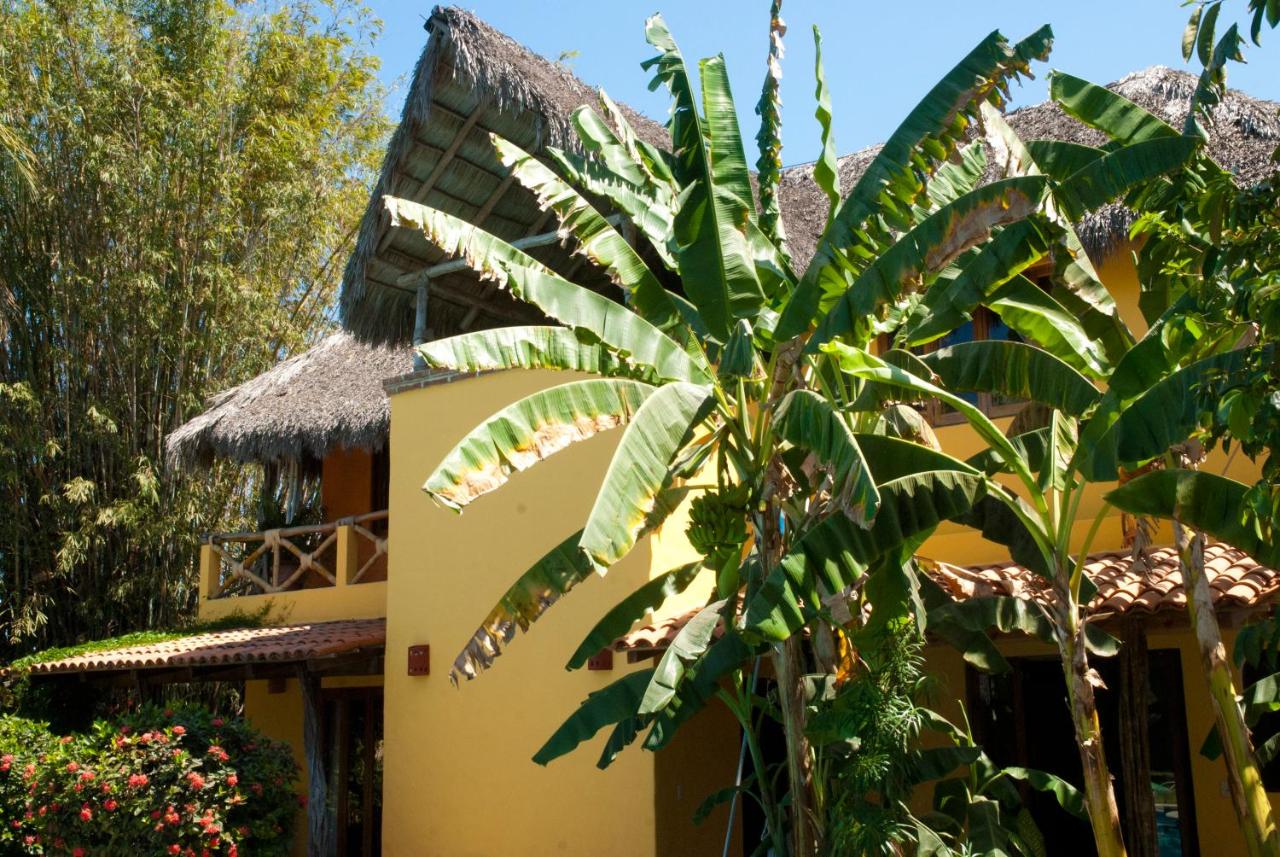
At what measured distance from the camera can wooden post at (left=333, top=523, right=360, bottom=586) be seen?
12.4 m

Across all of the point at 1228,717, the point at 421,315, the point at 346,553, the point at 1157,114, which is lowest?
the point at 1228,717

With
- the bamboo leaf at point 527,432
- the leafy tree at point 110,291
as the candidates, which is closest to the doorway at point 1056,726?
the bamboo leaf at point 527,432

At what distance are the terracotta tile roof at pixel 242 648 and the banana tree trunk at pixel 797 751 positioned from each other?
16.0 feet

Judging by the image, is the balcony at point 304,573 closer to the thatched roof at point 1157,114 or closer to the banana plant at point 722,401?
the thatched roof at point 1157,114

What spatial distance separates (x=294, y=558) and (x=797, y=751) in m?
8.69

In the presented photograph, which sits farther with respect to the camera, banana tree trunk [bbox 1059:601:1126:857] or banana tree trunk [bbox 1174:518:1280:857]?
banana tree trunk [bbox 1174:518:1280:857]

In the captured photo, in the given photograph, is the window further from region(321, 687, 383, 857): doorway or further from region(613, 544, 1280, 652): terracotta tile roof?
region(321, 687, 383, 857): doorway

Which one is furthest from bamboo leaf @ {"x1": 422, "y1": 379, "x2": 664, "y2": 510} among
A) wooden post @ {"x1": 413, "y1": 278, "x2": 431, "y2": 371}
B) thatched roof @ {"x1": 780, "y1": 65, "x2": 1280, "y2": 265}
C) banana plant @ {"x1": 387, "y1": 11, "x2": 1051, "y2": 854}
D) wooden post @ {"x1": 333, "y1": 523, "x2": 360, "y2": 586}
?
wooden post @ {"x1": 333, "y1": 523, "x2": 360, "y2": 586}

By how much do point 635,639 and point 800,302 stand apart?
2.85 metres

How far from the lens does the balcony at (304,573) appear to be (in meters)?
12.3

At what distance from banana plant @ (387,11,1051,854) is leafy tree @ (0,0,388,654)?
8805mm

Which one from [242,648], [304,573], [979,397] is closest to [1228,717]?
[979,397]

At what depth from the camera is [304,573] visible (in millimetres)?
13461

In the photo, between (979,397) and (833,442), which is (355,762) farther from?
(833,442)
